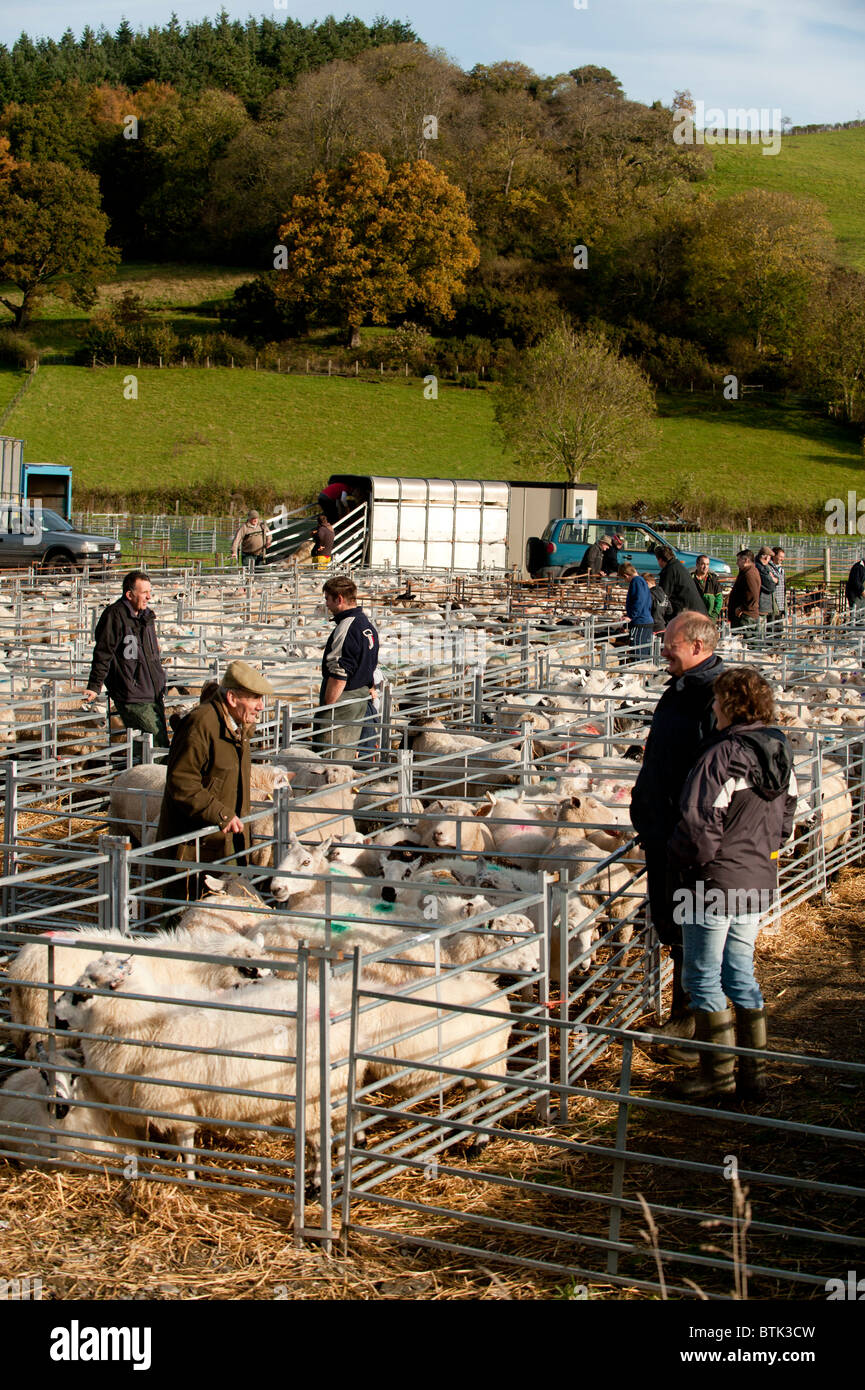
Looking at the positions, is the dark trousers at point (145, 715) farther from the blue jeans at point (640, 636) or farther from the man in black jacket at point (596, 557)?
the man in black jacket at point (596, 557)

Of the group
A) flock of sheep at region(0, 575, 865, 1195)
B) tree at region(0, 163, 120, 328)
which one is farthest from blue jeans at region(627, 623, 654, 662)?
tree at region(0, 163, 120, 328)

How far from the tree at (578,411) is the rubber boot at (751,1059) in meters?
45.1

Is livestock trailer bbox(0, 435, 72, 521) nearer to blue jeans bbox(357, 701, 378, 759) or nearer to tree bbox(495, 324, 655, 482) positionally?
tree bbox(495, 324, 655, 482)

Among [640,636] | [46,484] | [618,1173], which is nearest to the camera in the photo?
[618,1173]

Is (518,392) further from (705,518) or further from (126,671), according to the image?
(126,671)

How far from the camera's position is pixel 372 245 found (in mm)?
71750

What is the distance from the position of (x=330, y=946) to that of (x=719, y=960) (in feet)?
5.06

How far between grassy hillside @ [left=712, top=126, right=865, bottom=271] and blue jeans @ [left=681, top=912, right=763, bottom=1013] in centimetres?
8093

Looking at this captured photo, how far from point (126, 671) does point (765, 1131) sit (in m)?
5.80

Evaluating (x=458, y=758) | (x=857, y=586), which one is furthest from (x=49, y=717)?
(x=857, y=586)

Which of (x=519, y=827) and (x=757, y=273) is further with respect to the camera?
(x=757, y=273)

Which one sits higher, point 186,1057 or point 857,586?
point 857,586

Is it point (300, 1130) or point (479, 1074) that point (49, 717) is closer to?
point (300, 1130)

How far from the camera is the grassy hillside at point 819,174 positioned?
83250mm
